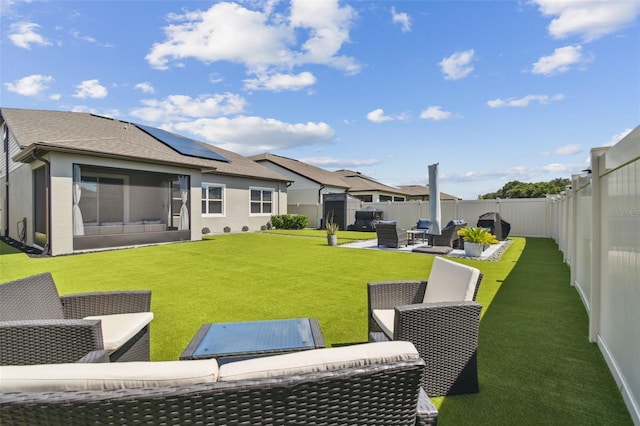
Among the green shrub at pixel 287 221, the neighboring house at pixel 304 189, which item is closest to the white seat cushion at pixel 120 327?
the green shrub at pixel 287 221

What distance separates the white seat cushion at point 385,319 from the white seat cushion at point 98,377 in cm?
201

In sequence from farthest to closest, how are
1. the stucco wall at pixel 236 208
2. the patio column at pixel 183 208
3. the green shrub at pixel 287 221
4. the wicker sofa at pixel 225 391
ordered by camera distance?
1. the green shrub at pixel 287 221
2. the stucco wall at pixel 236 208
3. the patio column at pixel 183 208
4. the wicker sofa at pixel 225 391

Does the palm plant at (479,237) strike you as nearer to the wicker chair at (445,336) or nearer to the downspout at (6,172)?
the wicker chair at (445,336)

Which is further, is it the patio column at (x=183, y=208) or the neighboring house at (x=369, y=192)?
the neighboring house at (x=369, y=192)

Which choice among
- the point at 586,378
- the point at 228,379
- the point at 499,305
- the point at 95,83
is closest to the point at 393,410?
the point at 228,379

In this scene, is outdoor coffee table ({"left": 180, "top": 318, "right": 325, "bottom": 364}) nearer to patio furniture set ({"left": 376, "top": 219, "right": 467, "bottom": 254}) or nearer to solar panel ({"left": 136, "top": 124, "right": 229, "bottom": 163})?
patio furniture set ({"left": 376, "top": 219, "right": 467, "bottom": 254})

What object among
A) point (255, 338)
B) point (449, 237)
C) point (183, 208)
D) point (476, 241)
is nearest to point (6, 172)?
point (183, 208)

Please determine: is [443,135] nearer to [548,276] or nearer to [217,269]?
[548,276]

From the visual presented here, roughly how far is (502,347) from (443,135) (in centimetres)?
1440

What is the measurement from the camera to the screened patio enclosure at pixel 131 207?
480 inches

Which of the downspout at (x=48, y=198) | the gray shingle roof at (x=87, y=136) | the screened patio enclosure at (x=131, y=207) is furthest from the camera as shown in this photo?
the screened patio enclosure at (x=131, y=207)

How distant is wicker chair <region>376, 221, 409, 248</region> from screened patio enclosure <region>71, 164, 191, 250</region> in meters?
8.36

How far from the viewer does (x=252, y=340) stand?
2.63 meters

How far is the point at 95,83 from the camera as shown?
43.5ft
